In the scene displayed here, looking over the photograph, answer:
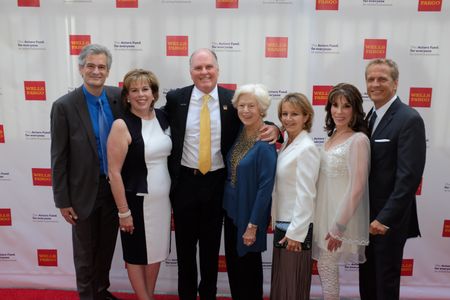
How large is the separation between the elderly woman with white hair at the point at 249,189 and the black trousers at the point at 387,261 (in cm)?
62

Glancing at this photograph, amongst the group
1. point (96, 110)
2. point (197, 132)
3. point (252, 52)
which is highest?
point (252, 52)

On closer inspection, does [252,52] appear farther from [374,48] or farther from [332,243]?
[332,243]

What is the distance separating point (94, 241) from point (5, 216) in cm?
127

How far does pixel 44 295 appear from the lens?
3.15m

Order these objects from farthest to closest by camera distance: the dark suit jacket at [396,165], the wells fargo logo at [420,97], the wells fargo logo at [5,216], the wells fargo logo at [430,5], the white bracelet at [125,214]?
the wells fargo logo at [5,216] → the wells fargo logo at [420,97] → the wells fargo logo at [430,5] → the white bracelet at [125,214] → the dark suit jacket at [396,165]

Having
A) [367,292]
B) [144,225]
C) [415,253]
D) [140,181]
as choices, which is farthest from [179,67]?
[415,253]

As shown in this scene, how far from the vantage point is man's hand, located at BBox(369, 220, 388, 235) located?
2.02 m

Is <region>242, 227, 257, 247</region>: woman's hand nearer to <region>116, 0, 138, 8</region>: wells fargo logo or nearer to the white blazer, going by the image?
the white blazer

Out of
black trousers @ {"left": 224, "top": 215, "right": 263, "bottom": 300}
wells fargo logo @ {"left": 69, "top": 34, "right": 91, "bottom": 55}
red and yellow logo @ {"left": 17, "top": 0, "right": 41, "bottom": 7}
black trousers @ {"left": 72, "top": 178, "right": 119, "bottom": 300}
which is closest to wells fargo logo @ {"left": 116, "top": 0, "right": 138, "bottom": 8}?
wells fargo logo @ {"left": 69, "top": 34, "right": 91, "bottom": 55}

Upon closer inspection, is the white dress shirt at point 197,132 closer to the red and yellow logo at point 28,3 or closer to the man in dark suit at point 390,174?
the man in dark suit at point 390,174

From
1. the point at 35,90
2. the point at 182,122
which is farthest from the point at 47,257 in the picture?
the point at 182,122

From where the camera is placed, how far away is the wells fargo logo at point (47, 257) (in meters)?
3.30

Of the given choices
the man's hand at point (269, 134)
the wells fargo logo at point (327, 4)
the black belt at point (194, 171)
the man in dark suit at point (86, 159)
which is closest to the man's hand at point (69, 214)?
the man in dark suit at point (86, 159)

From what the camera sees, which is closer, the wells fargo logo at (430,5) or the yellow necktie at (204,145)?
the yellow necktie at (204,145)
